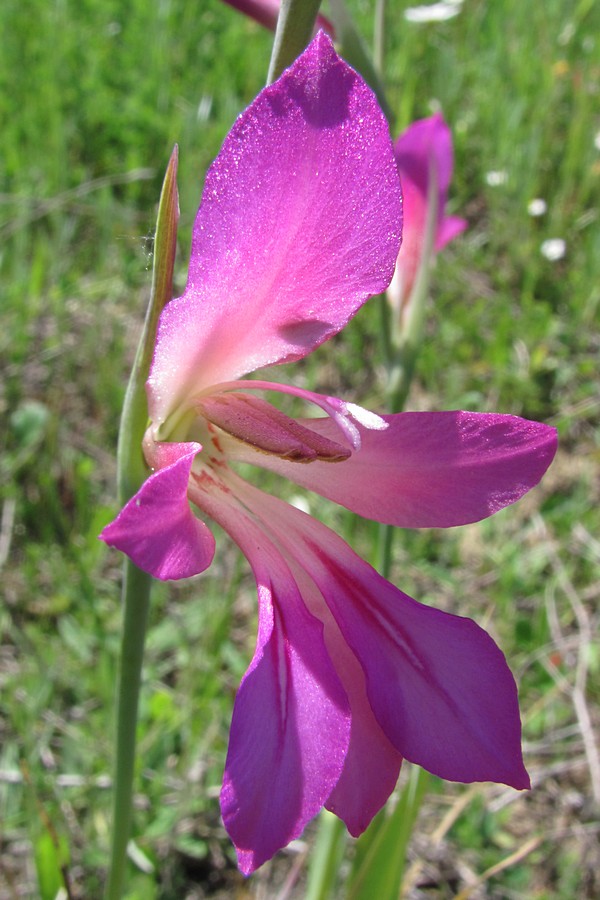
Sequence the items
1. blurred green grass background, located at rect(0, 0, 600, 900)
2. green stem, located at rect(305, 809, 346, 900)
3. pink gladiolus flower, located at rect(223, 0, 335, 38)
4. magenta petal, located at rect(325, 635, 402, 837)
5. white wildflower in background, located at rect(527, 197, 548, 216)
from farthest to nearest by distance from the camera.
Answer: white wildflower in background, located at rect(527, 197, 548, 216) → blurred green grass background, located at rect(0, 0, 600, 900) → green stem, located at rect(305, 809, 346, 900) → pink gladiolus flower, located at rect(223, 0, 335, 38) → magenta petal, located at rect(325, 635, 402, 837)

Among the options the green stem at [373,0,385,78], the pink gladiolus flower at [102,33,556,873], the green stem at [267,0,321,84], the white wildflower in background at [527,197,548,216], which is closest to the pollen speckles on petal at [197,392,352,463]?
the pink gladiolus flower at [102,33,556,873]

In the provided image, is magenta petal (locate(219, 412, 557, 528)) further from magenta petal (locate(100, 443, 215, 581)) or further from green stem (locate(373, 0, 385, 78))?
green stem (locate(373, 0, 385, 78))

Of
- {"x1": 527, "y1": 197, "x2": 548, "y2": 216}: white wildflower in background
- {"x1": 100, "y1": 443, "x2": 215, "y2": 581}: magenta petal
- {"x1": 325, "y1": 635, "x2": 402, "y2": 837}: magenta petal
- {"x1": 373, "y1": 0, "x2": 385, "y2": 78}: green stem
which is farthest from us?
{"x1": 527, "y1": 197, "x2": 548, "y2": 216}: white wildflower in background

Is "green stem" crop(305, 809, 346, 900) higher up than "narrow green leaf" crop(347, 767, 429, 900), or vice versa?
"narrow green leaf" crop(347, 767, 429, 900)

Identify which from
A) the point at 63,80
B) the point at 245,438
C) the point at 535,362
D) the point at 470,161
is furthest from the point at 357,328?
the point at 245,438

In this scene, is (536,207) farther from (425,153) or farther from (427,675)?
(427,675)

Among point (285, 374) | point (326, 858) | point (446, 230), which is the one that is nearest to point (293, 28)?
point (446, 230)
